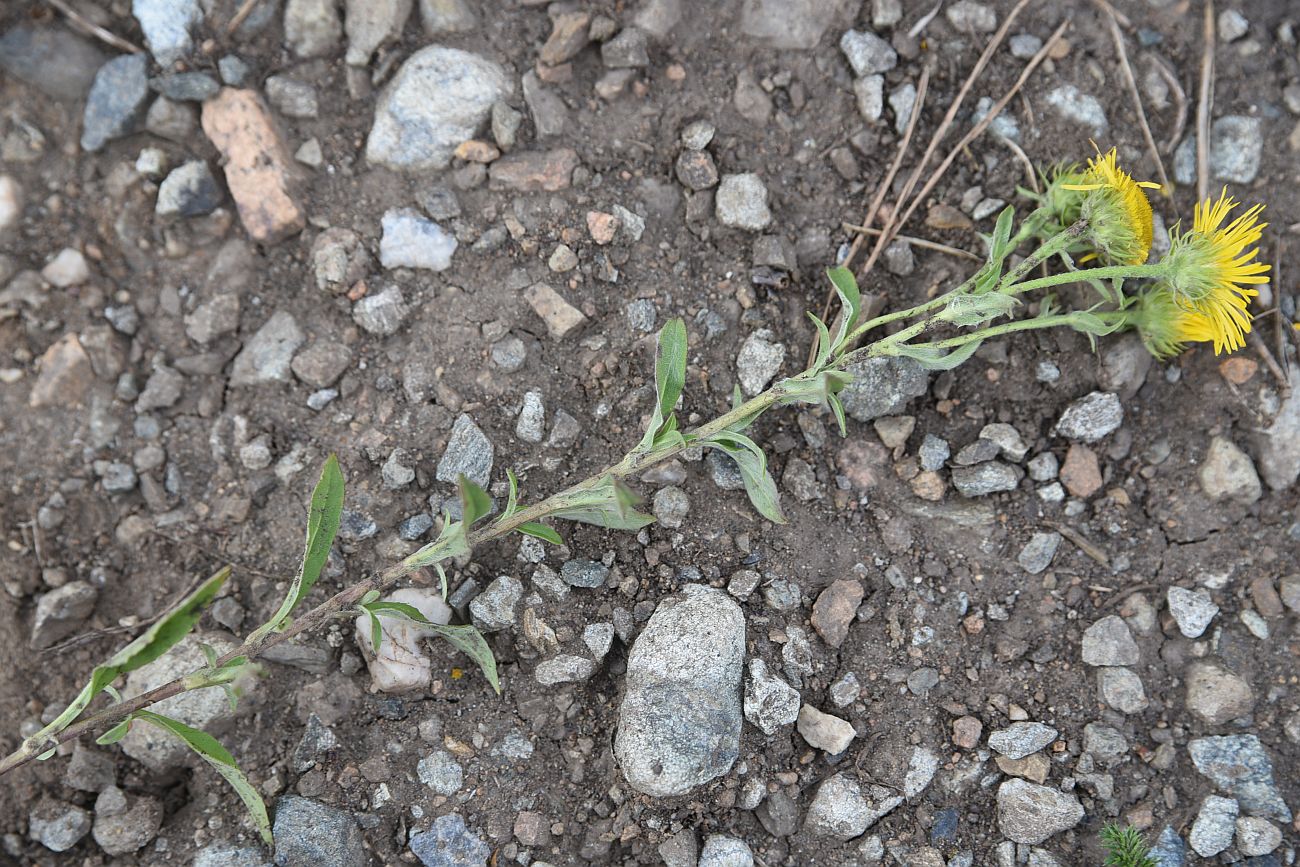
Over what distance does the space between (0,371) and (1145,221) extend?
3.61m

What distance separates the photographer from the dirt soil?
9.03 ft

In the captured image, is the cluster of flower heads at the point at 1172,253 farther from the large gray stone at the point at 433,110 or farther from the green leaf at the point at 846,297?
the large gray stone at the point at 433,110

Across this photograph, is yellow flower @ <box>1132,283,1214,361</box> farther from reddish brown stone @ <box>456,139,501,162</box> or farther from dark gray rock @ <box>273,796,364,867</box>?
dark gray rock @ <box>273,796,364,867</box>

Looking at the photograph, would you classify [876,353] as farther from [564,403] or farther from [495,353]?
[495,353]

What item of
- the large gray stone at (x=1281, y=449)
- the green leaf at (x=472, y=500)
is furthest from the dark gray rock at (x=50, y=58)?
the large gray stone at (x=1281, y=449)

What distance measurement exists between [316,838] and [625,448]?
1.42 metres

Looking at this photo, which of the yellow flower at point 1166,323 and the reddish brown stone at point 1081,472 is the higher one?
the yellow flower at point 1166,323

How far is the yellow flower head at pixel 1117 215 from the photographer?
2648 millimetres

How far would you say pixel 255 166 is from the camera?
3.10 m

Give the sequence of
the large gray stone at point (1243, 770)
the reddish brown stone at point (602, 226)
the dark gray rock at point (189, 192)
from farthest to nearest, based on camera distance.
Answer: the dark gray rock at point (189, 192), the reddish brown stone at point (602, 226), the large gray stone at point (1243, 770)

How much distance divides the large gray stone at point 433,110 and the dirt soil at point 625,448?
65 millimetres

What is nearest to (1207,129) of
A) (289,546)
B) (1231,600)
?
(1231,600)

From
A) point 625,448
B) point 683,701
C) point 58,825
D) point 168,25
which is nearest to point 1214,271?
point 625,448

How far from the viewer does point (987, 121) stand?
3125 millimetres
